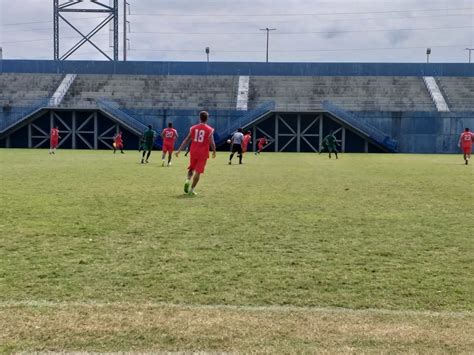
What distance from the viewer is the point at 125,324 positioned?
422cm

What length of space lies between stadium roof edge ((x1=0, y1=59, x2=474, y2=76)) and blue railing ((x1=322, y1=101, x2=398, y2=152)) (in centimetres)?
922

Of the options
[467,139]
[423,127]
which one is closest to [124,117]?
[423,127]

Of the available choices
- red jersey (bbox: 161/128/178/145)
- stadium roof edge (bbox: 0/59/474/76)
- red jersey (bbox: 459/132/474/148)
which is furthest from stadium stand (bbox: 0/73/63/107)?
red jersey (bbox: 459/132/474/148)

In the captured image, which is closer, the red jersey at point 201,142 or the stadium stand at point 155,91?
the red jersey at point 201,142

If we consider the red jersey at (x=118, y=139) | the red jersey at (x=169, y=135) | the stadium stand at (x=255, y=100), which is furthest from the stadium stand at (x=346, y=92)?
the red jersey at (x=169, y=135)

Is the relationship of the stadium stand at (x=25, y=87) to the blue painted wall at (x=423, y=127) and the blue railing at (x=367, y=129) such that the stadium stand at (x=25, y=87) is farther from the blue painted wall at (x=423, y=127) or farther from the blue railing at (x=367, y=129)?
the blue painted wall at (x=423, y=127)

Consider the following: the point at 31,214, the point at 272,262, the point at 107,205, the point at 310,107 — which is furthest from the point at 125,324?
the point at 310,107

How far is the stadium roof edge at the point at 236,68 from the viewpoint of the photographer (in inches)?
2167

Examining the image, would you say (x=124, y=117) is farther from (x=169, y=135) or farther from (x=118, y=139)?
(x=169, y=135)

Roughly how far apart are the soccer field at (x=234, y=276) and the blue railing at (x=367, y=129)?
119 feet

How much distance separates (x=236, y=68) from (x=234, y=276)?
51285 millimetres

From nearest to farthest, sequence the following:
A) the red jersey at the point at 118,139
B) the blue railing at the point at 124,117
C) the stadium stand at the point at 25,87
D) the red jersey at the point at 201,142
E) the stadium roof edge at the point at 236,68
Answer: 1. the red jersey at the point at 201,142
2. the red jersey at the point at 118,139
3. the blue railing at the point at 124,117
4. the stadium stand at the point at 25,87
5. the stadium roof edge at the point at 236,68

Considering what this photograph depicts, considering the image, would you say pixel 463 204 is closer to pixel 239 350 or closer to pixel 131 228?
pixel 131 228

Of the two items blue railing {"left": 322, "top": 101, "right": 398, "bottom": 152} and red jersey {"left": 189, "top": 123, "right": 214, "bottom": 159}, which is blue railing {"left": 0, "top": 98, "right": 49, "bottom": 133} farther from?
red jersey {"left": 189, "top": 123, "right": 214, "bottom": 159}
